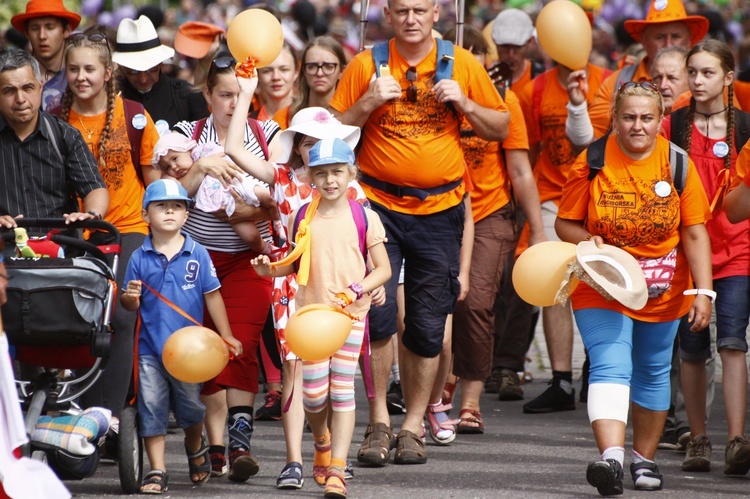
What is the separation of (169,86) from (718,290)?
3.83 m

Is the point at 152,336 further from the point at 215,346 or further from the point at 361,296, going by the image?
the point at 361,296

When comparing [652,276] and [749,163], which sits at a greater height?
[749,163]

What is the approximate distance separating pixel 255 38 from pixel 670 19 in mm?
3334

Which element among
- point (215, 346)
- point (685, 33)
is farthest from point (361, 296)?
point (685, 33)

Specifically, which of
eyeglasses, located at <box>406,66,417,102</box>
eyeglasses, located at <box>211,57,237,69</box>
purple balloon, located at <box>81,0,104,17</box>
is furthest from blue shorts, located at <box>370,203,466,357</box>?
purple balloon, located at <box>81,0,104,17</box>

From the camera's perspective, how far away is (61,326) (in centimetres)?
602

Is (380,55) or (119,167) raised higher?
(380,55)

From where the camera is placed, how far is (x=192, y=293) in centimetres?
660

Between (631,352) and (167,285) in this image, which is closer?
(167,285)

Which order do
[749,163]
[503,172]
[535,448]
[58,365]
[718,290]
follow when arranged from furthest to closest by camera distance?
[503,172], [535,448], [718,290], [749,163], [58,365]

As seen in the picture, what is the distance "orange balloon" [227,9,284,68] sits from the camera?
7.06 m

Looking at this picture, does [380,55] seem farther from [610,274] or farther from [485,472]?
[485,472]

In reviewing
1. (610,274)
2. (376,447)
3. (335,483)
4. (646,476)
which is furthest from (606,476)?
(376,447)

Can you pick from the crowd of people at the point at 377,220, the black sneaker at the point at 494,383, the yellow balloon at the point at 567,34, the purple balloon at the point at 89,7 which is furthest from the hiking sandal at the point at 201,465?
the purple balloon at the point at 89,7
